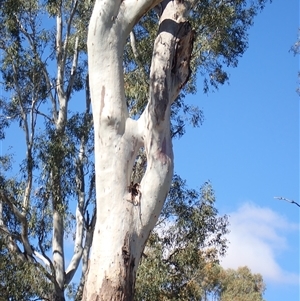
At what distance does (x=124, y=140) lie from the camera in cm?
488

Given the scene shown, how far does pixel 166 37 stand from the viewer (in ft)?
17.1

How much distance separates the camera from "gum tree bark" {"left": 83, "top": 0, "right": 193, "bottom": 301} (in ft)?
15.0

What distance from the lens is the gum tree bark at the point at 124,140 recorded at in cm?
458

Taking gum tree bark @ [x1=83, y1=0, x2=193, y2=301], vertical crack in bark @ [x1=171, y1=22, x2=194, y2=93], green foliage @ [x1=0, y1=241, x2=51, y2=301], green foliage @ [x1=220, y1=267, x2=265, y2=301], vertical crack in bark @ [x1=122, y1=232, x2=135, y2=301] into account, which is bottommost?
vertical crack in bark @ [x1=122, y1=232, x2=135, y2=301]

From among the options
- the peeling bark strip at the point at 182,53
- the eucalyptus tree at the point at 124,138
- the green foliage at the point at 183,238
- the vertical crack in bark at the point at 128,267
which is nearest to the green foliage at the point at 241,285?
the green foliage at the point at 183,238

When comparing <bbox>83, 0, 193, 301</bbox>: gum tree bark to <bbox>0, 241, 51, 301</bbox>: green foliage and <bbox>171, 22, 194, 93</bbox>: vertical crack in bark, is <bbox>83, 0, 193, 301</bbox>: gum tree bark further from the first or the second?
<bbox>0, 241, 51, 301</bbox>: green foliage

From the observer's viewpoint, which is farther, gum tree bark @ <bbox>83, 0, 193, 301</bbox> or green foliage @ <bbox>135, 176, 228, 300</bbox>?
green foliage @ <bbox>135, 176, 228, 300</bbox>

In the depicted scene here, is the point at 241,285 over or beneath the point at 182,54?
over

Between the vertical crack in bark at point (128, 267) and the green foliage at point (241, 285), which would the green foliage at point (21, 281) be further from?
the green foliage at point (241, 285)

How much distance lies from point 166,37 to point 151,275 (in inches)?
218

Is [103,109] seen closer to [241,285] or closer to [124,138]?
[124,138]

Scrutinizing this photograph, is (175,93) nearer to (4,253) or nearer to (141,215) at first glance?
(141,215)

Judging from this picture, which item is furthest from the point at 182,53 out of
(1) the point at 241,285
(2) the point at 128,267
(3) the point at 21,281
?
(1) the point at 241,285

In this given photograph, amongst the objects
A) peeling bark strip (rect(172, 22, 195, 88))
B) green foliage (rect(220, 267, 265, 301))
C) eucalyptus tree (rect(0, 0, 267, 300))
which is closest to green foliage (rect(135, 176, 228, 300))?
eucalyptus tree (rect(0, 0, 267, 300))
